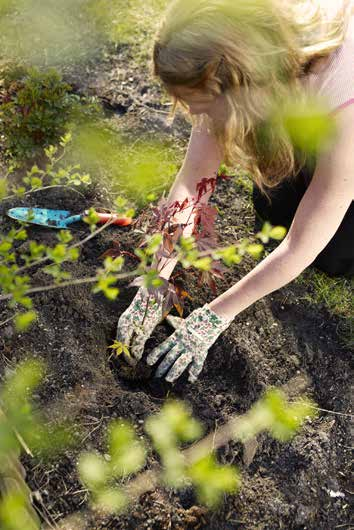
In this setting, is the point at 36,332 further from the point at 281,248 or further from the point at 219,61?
the point at 219,61

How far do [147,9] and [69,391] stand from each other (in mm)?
2292

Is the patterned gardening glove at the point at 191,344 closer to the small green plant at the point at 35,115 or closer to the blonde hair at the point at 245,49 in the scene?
the blonde hair at the point at 245,49

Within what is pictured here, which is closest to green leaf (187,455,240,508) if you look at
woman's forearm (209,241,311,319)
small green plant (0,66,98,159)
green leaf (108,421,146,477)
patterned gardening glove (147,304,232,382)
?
green leaf (108,421,146,477)

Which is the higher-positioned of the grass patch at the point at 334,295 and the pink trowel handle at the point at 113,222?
the pink trowel handle at the point at 113,222

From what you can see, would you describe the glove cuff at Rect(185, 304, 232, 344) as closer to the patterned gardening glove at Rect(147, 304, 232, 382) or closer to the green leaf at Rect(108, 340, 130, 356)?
the patterned gardening glove at Rect(147, 304, 232, 382)

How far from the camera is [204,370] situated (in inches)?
90.1

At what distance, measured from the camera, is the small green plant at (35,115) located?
263 centimetres

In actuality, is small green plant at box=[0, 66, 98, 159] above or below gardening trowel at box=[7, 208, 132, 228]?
above

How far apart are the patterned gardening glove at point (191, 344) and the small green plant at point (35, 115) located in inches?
43.0

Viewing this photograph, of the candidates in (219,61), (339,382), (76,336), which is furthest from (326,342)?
(219,61)

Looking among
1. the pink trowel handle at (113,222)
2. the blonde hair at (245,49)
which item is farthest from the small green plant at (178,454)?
the blonde hair at (245,49)

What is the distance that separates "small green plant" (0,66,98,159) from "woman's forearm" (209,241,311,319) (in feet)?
3.82

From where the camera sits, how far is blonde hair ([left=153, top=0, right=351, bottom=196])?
58.9 inches

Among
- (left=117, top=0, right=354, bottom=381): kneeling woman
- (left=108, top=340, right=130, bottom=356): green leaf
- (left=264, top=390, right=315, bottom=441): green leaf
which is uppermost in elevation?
(left=117, top=0, right=354, bottom=381): kneeling woman
